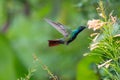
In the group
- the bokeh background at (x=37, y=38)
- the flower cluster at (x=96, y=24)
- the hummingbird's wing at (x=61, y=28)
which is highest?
the flower cluster at (x=96, y=24)

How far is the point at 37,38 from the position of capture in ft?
13.3

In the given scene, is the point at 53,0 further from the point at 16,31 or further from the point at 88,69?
the point at 88,69

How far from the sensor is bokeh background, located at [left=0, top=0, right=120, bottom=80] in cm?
300

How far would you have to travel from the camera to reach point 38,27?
423 cm

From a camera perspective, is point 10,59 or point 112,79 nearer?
point 112,79

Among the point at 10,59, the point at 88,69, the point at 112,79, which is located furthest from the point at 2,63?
the point at 112,79

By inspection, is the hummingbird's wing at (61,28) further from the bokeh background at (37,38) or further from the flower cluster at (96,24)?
the bokeh background at (37,38)

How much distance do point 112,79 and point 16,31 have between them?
2.74 meters

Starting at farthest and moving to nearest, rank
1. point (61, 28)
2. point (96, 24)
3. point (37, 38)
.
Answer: point (37, 38), point (61, 28), point (96, 24)

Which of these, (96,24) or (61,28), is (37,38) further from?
(96,24)

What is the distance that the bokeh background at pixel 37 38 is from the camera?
9.84 ft

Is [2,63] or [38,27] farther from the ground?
[2,63]

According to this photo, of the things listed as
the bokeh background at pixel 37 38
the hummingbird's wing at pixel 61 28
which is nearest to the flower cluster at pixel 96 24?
the hummingbird's wing at pixel 61 28

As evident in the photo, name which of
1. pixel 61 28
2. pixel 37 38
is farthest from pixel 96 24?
pixel 37 38
